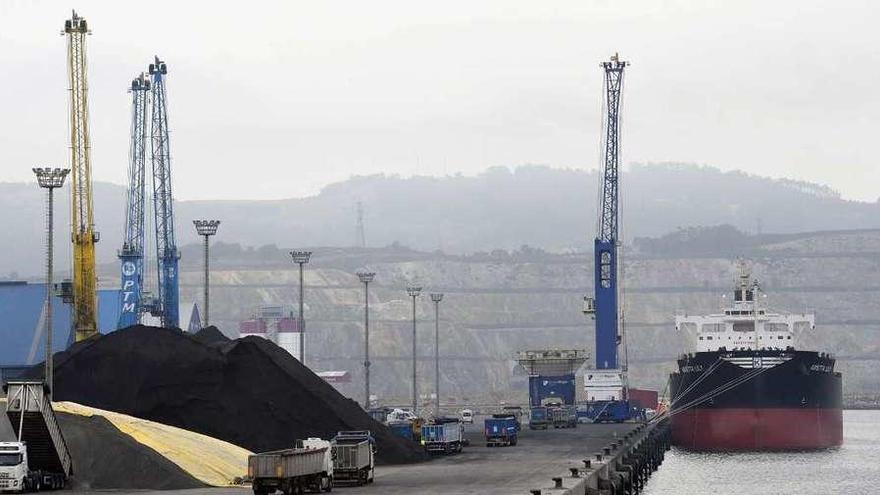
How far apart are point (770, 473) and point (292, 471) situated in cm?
6536

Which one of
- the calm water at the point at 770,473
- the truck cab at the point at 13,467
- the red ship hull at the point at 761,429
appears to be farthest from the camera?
the red ship hull at the point at 761,429

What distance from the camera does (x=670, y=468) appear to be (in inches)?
5315

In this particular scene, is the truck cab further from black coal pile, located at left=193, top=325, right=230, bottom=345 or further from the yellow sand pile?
black coal pile, located at left=193, top=325, right=230, bottom=345

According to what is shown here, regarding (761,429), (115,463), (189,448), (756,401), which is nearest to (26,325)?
(756,401)

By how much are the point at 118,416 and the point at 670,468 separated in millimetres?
62267

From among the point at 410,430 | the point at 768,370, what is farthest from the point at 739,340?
the point at 410,430

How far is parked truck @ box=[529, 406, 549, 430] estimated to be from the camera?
158875 mm

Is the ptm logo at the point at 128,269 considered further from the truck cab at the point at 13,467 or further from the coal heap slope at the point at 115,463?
the truck cab at the point at 13,467

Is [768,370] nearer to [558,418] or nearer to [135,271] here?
[558,418]

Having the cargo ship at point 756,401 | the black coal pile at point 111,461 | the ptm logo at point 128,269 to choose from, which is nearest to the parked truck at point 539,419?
the cargo ship at point 756,401

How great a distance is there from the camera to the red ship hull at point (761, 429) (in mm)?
152625

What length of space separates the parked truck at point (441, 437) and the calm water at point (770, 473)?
13.7m

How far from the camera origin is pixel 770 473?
12250 centimetres

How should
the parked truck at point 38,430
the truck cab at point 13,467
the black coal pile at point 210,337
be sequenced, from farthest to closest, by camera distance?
the black coal pile at point 210,337 < the parked truck at point 38,430 < the truck cab at point 13,467
